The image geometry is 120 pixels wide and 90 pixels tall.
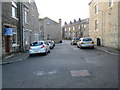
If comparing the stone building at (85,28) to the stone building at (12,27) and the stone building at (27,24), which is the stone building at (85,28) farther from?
the stone building at (12,27)

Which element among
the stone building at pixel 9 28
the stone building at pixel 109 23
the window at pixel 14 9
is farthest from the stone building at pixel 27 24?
the stone building at pixel 109 23

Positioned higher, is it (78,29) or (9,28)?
(78,29)

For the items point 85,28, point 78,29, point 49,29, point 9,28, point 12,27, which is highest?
point 78,29

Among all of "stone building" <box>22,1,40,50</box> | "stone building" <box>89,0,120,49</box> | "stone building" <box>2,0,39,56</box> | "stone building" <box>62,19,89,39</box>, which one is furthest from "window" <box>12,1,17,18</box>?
"stone building" <box>62,19,89,39</box>

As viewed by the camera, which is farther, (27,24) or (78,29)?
(78,29)

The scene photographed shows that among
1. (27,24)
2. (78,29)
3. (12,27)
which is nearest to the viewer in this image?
(12,27)

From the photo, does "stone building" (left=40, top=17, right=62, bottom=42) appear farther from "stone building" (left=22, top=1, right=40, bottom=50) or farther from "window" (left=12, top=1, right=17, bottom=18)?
"window" (left=12, top=1, right=17, bottom=18)

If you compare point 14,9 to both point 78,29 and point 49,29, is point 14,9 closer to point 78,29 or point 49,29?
point 49,29

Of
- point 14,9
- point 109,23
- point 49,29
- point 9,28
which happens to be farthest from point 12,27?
point 49,29

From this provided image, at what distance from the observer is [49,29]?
4800 centimetres

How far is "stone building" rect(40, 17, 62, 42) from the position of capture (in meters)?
47.0

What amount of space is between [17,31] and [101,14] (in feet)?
42.4

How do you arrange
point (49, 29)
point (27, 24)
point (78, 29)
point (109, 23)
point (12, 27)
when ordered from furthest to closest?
point (78, 29), point (49, 29), point (27, 24), point (109, 23), point (12, 27)

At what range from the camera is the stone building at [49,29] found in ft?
154
